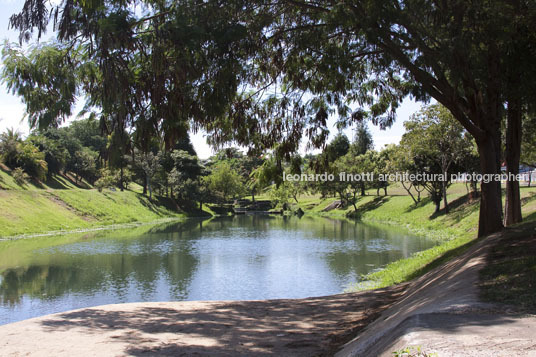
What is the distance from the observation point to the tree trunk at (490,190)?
13.1 meters

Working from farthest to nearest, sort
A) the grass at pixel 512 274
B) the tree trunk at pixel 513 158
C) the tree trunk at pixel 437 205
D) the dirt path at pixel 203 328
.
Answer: the tree trunk at pixel 437 205
the tree trunk at pixel 513 158
the dirt path at pixel 203 328
the grass at pixel 512 274

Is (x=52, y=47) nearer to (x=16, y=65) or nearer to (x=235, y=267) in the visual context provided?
(x=16, y=65)

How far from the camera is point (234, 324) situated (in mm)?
9250

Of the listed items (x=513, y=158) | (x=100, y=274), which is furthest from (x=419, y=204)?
(x=100, y=274)

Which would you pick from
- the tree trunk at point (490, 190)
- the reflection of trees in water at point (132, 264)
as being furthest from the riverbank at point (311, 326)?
the reflection of trees in water at point (132, 264)

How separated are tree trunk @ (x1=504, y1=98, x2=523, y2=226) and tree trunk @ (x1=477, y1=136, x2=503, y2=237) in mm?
1478

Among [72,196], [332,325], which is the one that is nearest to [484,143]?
[332,325]

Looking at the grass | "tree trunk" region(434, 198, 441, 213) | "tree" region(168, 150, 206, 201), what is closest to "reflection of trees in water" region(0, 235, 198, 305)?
the grass

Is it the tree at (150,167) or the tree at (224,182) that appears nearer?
the tree at (150,167)

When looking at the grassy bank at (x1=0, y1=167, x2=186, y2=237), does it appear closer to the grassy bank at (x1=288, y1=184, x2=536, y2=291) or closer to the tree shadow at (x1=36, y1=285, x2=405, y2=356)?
the tree shadow at (x1=36, y1=285, x2=405, y2=356)

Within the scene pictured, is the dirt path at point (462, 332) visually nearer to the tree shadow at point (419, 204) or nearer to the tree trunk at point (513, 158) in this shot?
the tree trunk at point (513, 158)

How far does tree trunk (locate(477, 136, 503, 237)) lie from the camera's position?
13.1m

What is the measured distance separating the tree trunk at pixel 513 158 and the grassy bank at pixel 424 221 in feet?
5.83

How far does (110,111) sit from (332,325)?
6.22 metres
